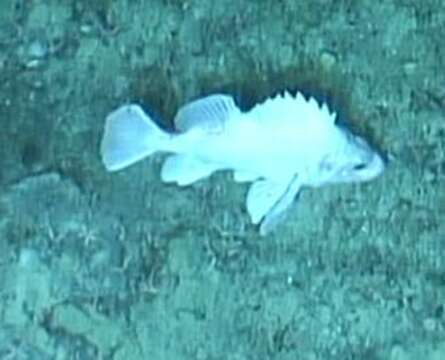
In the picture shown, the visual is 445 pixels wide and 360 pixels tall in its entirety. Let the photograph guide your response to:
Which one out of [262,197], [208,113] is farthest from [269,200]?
[208,113]

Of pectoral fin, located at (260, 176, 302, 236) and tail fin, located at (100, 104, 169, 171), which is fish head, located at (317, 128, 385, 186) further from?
tail fin, located at (100, 104, 169, 171)

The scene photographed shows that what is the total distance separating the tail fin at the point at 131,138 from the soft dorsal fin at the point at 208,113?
0.08ft

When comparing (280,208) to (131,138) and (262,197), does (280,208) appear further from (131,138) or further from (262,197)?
(131,138)

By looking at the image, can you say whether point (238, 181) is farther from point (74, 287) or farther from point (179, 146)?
point (74, 287)

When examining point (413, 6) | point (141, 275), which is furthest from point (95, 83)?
point (413, 6)

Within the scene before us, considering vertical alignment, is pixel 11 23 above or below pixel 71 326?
above

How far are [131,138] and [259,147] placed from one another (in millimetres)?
132

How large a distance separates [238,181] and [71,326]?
23 cm

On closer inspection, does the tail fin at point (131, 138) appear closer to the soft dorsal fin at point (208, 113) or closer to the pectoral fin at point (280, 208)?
the soft dorsal fin at point (208, 113)

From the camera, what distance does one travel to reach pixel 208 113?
207 cm

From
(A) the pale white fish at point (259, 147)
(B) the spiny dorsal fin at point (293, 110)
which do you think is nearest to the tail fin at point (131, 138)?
(A) the pale white fish at point (259, 147)

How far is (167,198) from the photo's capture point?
2.09m

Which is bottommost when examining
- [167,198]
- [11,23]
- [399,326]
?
[399,326]

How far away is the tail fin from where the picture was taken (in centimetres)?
207
